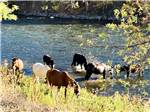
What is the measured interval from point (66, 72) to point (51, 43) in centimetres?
2139

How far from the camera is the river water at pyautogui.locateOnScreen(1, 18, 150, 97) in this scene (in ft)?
107

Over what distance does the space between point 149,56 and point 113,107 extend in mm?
2399

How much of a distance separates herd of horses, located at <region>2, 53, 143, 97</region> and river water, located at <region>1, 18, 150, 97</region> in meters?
0.78

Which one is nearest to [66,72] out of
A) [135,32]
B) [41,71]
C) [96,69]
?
[41,71]

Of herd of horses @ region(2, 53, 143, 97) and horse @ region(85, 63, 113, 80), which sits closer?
herd of horses @ region(2, 53, 143, 97)

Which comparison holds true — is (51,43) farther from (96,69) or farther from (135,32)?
(135,32)

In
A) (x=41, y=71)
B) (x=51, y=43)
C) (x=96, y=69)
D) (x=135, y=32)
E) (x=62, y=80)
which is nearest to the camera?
(x=135, y=32)

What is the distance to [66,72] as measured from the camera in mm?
20125

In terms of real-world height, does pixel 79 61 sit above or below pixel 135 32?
below

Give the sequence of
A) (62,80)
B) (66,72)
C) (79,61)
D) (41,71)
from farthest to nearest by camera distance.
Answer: (79,61), (41,71), (66,72), (62,80)

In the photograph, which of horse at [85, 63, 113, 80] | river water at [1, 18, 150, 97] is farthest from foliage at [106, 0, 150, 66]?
horse at [85, 63, 113, 80]

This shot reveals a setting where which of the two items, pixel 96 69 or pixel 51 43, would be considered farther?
pixel 51 43

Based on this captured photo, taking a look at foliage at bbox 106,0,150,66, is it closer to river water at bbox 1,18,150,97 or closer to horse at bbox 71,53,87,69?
river water at bbox 1,18,150,97

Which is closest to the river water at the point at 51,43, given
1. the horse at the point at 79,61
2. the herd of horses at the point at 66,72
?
the horse at the point at 79,61
